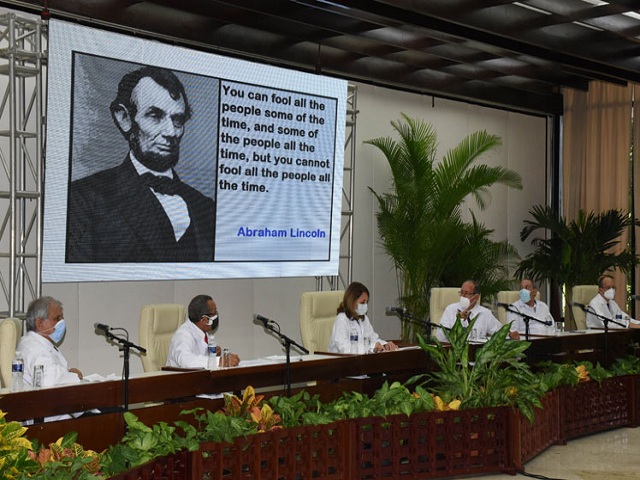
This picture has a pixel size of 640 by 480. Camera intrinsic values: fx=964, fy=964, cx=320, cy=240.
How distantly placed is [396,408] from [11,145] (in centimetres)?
347

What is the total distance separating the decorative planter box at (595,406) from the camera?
706 cm

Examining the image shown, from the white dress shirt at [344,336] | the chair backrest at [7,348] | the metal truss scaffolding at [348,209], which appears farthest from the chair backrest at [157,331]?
the metal truss scaffolding at [348,209]

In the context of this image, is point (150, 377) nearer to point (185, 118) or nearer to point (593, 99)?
point (185, 118)

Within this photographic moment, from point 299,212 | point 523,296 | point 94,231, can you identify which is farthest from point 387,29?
point 94,231

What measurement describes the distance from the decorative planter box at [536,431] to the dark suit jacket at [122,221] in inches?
126

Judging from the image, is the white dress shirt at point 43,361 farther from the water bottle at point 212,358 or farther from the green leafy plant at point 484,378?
the green leafy plant at point 484,378

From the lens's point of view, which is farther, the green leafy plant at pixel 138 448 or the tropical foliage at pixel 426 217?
the tropical foliage at pixel 426 217

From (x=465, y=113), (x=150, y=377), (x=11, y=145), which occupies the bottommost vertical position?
(x=150, y=377)

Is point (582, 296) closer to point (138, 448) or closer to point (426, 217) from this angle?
point (426, 217)

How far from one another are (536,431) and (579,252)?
19.5 ft

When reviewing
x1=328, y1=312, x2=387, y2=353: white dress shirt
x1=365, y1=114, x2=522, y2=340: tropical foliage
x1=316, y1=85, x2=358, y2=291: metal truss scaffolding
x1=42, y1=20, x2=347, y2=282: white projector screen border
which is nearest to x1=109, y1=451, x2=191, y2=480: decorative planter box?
x1=328, y1=312, x2=387, y2=353: white dress shirt

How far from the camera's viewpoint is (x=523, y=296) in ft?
29.8

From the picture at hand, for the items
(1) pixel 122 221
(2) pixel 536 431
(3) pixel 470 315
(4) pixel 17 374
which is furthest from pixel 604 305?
(4) pixel 17 374

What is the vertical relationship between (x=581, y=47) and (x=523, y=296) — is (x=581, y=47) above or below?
above
